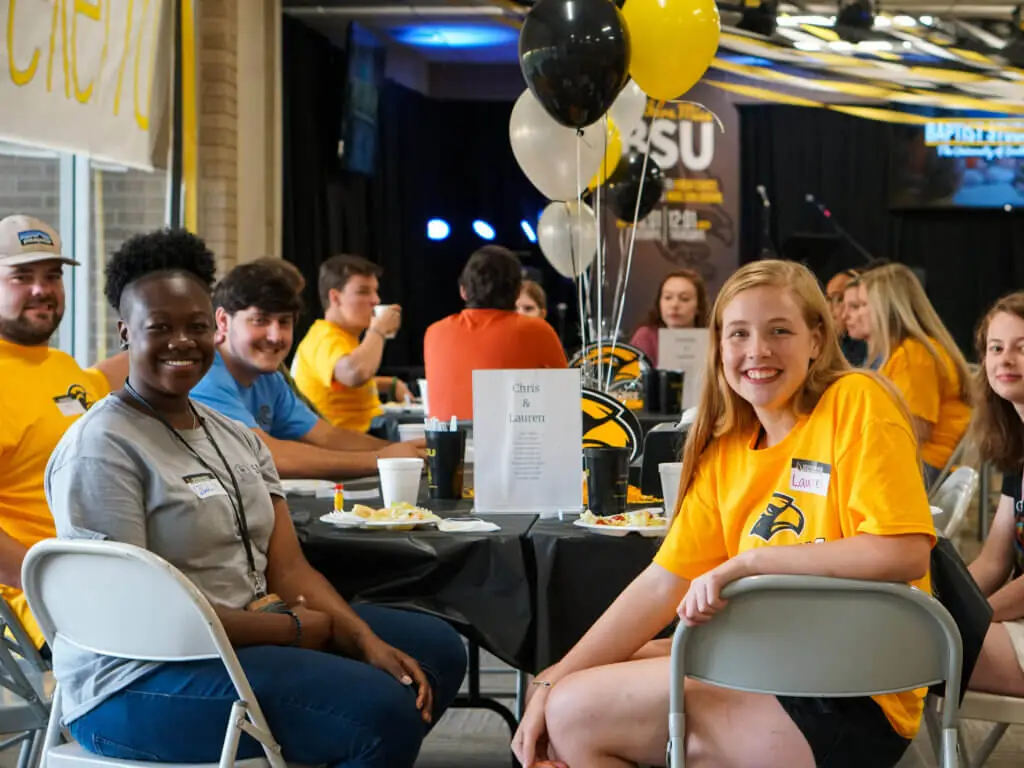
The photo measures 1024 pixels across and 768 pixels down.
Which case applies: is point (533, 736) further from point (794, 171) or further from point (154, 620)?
point (794, 171)

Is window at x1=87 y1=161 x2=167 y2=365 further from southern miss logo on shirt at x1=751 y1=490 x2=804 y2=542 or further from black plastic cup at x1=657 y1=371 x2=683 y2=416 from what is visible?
southern miss logo on shirt at x1=751 y1=490 x2=804 y2=542

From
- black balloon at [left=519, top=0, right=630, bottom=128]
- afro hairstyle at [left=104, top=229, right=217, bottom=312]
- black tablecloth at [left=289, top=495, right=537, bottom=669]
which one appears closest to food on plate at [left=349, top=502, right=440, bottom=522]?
black tablecloth at [left=289, top=495, right=537, bottom=669]

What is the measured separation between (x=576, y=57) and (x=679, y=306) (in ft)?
8.91

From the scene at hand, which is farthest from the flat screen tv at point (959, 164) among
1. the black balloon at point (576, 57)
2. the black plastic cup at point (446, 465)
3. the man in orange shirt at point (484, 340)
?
the black plastic cup at point (446, 465)

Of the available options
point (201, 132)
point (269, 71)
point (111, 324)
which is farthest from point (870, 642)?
point (269, 71)

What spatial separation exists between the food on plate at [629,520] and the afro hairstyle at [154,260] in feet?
2.66

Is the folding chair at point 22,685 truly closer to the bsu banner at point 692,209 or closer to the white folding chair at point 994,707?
the white folding chair at point 994,707

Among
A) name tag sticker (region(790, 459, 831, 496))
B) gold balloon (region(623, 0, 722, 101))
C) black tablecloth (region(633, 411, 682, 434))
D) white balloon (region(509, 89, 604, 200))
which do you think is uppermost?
gold balloon (region(623, 0, 722, 101))

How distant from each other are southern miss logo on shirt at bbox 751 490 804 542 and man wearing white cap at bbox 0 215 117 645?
4.40ft

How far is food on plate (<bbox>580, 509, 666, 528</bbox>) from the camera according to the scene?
233 cm

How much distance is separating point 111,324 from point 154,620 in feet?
15.4

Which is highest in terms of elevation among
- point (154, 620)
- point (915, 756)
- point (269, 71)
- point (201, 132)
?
point (269, 71)

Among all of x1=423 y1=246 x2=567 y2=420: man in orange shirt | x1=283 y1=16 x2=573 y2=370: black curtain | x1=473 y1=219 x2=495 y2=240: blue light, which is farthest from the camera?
x1=473 y1=219 x2=495 y2=240: blue light

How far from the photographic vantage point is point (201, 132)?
712cm
